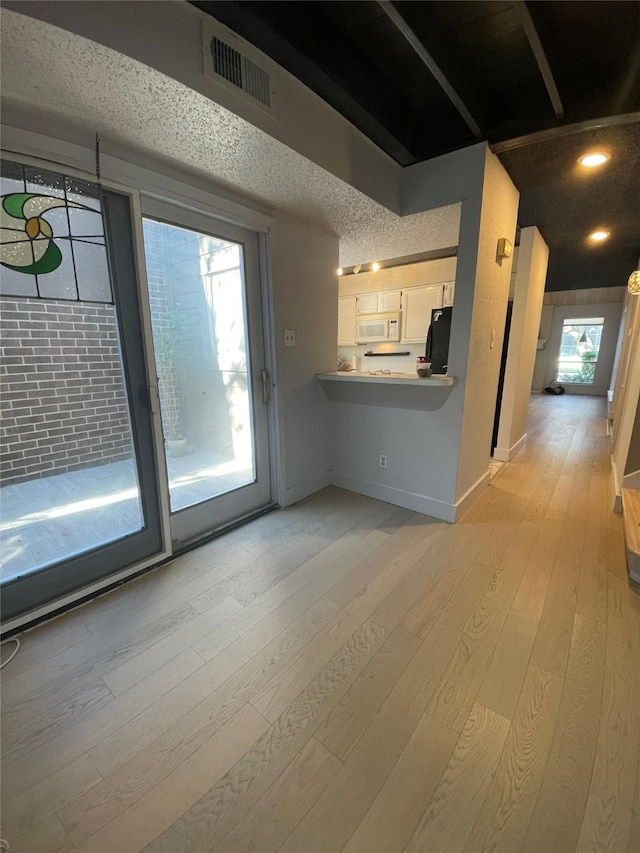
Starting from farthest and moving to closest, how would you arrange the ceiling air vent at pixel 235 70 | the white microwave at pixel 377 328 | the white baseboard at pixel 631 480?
the white microwave at pixel 377 328, the white baseboard at pixel 631 480, the ceiling air vent at pixel 235 70

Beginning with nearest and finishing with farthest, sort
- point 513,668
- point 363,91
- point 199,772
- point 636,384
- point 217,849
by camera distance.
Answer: point 217,849
point 199,772
point 513,668
point 363,91
point 636,384

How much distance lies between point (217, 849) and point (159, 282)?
7.86 feet

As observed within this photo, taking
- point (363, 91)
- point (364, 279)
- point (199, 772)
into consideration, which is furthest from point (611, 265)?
point (199, 772)

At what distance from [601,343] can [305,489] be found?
1060 centimetres

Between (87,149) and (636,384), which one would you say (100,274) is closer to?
(87,149)

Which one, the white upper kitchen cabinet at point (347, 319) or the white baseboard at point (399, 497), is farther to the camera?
the white upper kitchen cabinet at point (347, 319)

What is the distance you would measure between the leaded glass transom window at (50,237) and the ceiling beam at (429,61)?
149cm

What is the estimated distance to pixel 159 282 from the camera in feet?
6.70

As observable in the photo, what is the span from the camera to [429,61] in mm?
1626

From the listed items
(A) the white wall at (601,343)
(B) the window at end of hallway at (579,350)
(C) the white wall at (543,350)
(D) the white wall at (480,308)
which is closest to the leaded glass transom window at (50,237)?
(D) the white wall at (480,308)

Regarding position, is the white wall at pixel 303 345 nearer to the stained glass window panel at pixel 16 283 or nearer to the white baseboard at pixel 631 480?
the stained glass window panel at pixel 16 283

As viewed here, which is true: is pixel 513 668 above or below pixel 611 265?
below

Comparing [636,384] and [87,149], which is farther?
[636,384]

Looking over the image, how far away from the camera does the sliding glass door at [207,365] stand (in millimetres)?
2074
